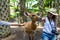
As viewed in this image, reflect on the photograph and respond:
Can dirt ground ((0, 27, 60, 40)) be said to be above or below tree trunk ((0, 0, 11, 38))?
below

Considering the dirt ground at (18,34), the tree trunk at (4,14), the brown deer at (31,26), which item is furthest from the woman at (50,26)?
the tree trunk at (4,14)

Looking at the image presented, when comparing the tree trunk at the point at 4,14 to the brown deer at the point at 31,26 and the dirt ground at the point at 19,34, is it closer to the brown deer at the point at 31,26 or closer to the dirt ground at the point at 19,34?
the dirt ground at the point at 19,34

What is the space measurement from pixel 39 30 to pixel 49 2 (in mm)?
5382

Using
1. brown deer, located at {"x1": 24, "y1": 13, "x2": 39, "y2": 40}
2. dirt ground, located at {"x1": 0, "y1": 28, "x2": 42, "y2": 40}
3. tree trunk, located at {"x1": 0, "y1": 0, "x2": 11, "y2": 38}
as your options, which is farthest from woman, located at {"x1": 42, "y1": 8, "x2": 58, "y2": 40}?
tree trunk, located at {"x1": 0, "y1": 0, "x2": 11, "y2": 38}

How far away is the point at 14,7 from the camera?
1152 cm

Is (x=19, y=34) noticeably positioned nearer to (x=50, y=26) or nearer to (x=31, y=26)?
(x=31, y=26)

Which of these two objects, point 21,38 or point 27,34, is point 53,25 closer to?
point 27,34

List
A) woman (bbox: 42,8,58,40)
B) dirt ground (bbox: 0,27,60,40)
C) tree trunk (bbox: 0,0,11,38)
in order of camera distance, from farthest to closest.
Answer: dirt ground (bbox: 0,27,60,40) < tree trunk (bbox: 0,0,11,38) < woman (bbox: 42,8,58,40)

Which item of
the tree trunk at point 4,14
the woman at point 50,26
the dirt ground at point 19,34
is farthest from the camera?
the dirt ground at point 19,34

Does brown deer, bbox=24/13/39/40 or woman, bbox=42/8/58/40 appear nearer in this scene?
woman, bbox=42/8/58/40

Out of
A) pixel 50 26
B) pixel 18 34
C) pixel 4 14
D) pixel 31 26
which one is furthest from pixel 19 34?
pixel 50 26

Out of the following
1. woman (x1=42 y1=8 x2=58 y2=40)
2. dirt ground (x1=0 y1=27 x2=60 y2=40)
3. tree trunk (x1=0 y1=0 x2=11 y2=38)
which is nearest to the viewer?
woman (x1=42 y1=8 x2=58 y2=40)

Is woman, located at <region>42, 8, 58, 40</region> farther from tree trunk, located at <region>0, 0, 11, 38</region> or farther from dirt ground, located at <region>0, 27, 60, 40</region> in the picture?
tree trunk, located at <region>0, 0, 11, 38</region>

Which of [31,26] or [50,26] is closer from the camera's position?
[50,26]
